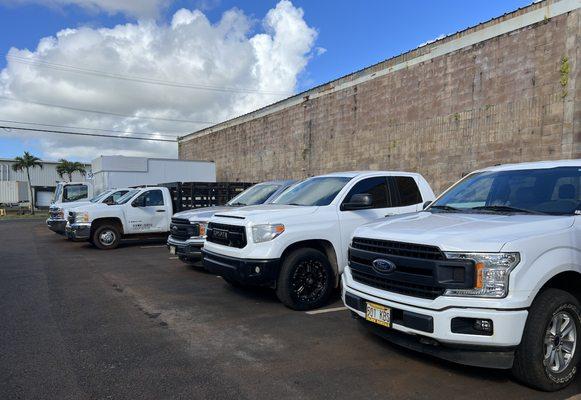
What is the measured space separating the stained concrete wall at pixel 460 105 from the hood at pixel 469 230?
9.61m

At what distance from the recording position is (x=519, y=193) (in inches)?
185

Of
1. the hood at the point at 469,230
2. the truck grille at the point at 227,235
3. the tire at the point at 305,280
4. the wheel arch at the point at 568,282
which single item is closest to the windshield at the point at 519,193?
the hood at the point at 469,230

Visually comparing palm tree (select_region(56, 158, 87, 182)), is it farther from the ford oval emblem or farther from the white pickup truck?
the ford oval emblem

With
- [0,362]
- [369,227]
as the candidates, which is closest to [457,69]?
[369,227]

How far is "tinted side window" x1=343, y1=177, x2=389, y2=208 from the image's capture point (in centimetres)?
695

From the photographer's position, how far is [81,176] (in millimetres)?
66812

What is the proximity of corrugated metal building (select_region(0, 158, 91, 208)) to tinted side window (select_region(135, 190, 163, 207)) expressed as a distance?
45700 millimetres

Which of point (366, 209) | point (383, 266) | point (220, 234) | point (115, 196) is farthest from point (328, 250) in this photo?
point (115, 196)

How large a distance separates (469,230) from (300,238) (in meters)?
2.71

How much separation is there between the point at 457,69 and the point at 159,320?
43.8ft

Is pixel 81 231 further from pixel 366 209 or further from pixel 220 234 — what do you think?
pixel 366 209

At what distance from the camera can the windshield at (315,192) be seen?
6.82 metres

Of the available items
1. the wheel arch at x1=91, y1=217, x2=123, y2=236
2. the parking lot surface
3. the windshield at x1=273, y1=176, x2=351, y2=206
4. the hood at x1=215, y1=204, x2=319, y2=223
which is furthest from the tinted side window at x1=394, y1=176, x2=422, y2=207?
the wheel arch at x1=91, y1=217, x2=123, y2=236

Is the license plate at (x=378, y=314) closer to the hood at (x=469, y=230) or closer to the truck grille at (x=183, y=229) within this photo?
the hood at (x=469, y=230)
